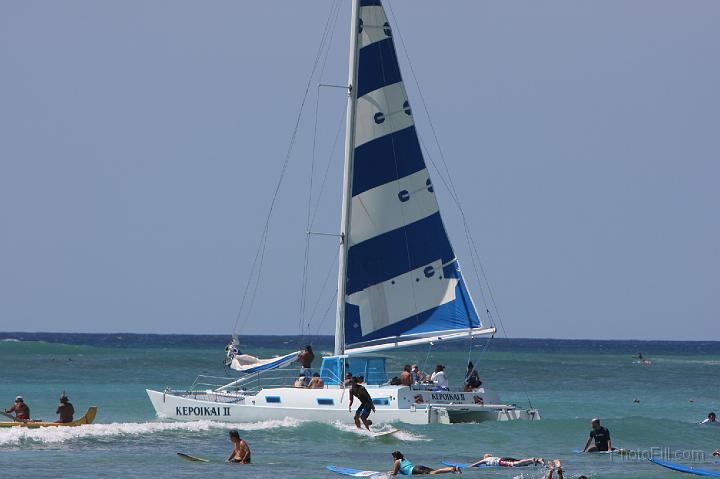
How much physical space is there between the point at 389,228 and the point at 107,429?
989 centimetres

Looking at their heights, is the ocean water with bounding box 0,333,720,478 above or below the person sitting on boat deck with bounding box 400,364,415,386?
below

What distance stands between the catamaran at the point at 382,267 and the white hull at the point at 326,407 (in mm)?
40

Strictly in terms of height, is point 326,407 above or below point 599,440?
above

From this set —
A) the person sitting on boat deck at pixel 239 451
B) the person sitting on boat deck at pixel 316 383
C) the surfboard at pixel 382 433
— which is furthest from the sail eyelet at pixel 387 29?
the person sitting on boat deck at pixel 239 451

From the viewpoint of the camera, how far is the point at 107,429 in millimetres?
37812

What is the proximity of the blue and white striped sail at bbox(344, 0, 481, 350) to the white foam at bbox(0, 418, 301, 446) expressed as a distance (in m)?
3.52

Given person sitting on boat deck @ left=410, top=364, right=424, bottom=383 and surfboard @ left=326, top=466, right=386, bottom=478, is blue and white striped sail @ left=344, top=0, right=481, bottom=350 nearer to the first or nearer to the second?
person sitting on boat deck @ left=410, top=364, right=424, bottom=383

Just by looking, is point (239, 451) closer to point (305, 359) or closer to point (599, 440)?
point (305, 359)

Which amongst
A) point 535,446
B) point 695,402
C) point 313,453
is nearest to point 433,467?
point 313,453

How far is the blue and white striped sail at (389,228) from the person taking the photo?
38.5 metres

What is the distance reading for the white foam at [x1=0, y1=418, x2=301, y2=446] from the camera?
1401 inches

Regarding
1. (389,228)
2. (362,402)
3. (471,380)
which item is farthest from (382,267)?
(362,402)

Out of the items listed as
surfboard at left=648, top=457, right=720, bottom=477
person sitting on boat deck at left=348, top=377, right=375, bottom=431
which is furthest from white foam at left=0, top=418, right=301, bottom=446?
surfboard at left=648, top=457, right=720, bottom=477

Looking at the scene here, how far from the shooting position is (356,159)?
38.6 metres
